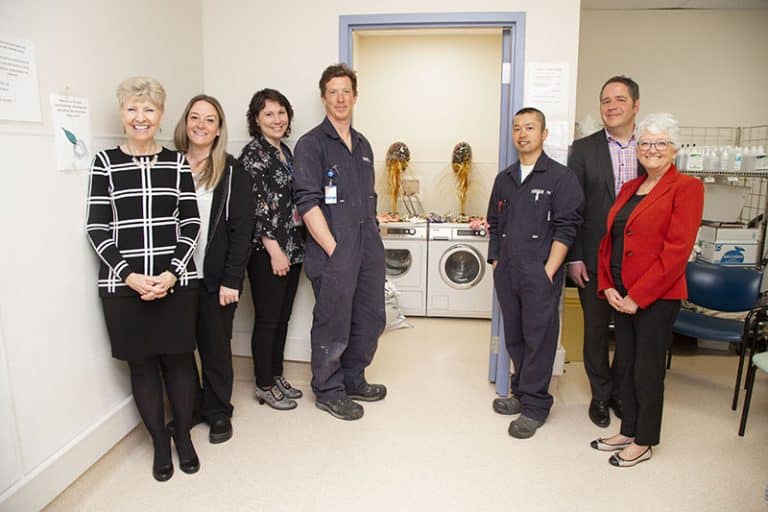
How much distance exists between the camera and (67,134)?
1.99 m

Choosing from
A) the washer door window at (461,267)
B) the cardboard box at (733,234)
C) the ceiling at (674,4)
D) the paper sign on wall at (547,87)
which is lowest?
the washer door window at (461,267)

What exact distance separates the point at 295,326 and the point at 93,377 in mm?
1364

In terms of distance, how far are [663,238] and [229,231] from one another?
5.99ft

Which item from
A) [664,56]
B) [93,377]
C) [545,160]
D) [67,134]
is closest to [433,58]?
[664,56]

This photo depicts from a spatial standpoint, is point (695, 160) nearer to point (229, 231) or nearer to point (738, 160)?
point (738, 160)

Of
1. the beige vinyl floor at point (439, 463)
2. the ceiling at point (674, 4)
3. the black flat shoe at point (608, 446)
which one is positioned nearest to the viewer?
the beige vinyl floor at point (439, 463)

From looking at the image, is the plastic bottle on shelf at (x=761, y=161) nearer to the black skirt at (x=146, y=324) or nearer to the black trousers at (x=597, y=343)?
the black trousers at (x=597, y=343)

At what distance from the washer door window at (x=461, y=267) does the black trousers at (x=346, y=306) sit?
5.47 feet

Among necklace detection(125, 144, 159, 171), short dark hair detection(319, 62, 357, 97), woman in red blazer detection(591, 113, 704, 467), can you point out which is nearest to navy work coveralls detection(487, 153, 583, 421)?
woman in red blazer detection(591, 113, 704, 467)

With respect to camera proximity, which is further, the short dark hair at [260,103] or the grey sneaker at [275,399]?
the grey sneaker at [275,399]

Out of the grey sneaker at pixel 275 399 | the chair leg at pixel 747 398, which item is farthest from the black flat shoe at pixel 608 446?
the grey sneaker at pixel 275 399

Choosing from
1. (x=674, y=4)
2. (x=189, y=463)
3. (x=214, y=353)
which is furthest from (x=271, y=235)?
(x=674, y=4)

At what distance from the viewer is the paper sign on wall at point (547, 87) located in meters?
2.83

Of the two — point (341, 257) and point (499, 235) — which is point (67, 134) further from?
point (499, 235)
